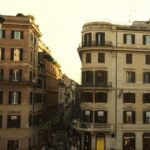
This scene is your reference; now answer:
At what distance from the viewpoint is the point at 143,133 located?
54.9 metres

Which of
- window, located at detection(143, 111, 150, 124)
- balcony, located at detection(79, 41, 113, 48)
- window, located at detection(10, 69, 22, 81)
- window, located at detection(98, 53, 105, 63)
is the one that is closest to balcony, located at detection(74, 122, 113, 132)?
window, located at detection(143, 111, 150, 124)

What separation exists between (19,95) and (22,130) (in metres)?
5.41

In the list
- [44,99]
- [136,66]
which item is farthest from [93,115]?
[44,99]

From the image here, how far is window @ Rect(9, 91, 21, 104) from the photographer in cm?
5288

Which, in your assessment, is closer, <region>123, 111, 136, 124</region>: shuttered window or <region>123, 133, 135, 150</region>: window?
<region>123, 133, 135, 150</region>: window

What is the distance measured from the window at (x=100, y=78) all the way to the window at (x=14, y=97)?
1227 centimetres

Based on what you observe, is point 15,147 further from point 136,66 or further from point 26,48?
point 136,66

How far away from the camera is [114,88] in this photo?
54656 millimetres

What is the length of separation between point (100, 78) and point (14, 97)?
13.8m

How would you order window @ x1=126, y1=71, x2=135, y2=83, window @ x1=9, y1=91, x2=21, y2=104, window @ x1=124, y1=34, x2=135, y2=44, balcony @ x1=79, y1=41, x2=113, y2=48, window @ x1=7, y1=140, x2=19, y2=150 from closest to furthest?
window @ x1=7, y1=140, x2=19, y2=150 < window @ x1=9, y1=91, x2=21, y2=104 < balcony @ x1=79, y1=41, x2=113, y2=48 < window @ x1=126, y1=71, x2=135, y2=83 < window @ x1=124, y1=34, x2=135, y2=44

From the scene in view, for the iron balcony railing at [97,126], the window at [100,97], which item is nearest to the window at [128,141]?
the iron balcony railing at [97,126]

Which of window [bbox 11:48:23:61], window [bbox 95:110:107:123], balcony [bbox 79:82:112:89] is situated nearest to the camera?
window [bbox 11:48:23:61]

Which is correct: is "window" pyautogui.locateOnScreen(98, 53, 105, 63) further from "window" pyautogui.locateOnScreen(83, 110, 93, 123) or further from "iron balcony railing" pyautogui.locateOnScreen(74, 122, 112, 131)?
"iron balcony railing" pyautogui.locateOnScreen(74, 122, 112, 131)

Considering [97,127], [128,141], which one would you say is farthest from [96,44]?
[128,141]
